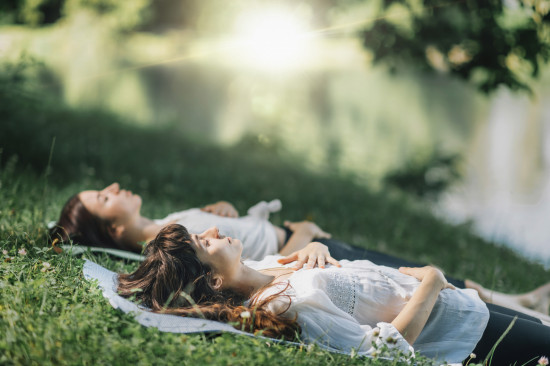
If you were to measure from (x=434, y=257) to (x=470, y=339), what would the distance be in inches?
122

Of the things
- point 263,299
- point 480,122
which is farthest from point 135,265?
point 480,122

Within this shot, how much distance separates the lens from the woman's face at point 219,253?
9.07ft

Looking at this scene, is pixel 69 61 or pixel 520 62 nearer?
pixel 520 62

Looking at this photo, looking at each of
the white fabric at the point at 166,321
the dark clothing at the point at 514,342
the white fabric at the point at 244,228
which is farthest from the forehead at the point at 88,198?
Result: the dark clothing at the point at 514,342

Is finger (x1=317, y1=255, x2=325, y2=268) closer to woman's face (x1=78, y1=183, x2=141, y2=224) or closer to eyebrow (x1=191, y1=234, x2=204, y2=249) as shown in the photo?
eyebrow (x1=191, y1=234, x2=204, y2=249)

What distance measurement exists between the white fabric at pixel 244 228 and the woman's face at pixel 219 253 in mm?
817

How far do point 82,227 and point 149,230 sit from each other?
0.45m

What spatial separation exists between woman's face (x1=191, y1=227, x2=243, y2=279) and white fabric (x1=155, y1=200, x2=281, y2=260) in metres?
0.82

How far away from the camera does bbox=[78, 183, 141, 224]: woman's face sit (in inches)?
147

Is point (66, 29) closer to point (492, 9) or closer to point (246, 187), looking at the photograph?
point (246, 187)

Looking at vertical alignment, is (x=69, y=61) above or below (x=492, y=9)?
below

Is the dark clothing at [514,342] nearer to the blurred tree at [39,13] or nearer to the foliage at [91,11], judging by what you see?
the foliage at [91,11]

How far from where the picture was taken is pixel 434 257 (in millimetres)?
5734

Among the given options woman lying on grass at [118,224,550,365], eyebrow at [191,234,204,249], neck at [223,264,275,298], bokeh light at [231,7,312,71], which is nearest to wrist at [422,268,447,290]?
woman lying on grass at [118,224,550,365]
